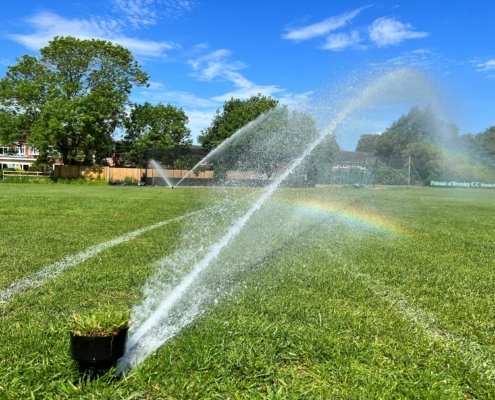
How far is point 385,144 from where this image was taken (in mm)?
57969

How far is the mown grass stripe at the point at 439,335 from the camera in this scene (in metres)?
2.49

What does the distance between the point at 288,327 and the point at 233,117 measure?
47140 millimetres

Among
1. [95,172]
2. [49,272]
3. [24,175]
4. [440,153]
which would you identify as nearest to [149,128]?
[95,172]

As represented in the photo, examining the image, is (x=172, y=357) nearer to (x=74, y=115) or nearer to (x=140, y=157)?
(x=74, y=115)

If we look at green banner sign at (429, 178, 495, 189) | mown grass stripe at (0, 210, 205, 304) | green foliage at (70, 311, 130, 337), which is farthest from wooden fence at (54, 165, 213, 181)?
green foliage at (70, 311, 130, 337)

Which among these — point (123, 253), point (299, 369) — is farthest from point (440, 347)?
point (123, 253)

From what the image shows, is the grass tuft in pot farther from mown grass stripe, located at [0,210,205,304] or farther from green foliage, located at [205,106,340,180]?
green foliage, located at [205,106,340,180]

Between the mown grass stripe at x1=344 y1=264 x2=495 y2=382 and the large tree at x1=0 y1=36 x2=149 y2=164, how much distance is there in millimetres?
34937

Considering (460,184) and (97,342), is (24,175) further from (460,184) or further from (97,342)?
(460,184)

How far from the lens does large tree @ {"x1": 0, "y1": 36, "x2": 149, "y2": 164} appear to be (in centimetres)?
3466

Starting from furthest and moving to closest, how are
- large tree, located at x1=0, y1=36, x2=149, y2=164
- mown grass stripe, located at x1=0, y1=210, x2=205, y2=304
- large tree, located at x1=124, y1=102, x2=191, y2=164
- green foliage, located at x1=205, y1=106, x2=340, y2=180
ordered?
1. large tree, located at x1=124, y1=102, x2=191, y2=164
2. large tree, located at x1=0, y1=36, x2=149, y2=164
3. green foliage, located at x1=205, y1=106, x2=340, y2=180
4. mown grass stripe, located at x1=0, y1=210, x2=205, y2=304

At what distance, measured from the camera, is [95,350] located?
2.04 metres

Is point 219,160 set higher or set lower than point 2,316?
higher

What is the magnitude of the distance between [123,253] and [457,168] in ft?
137
